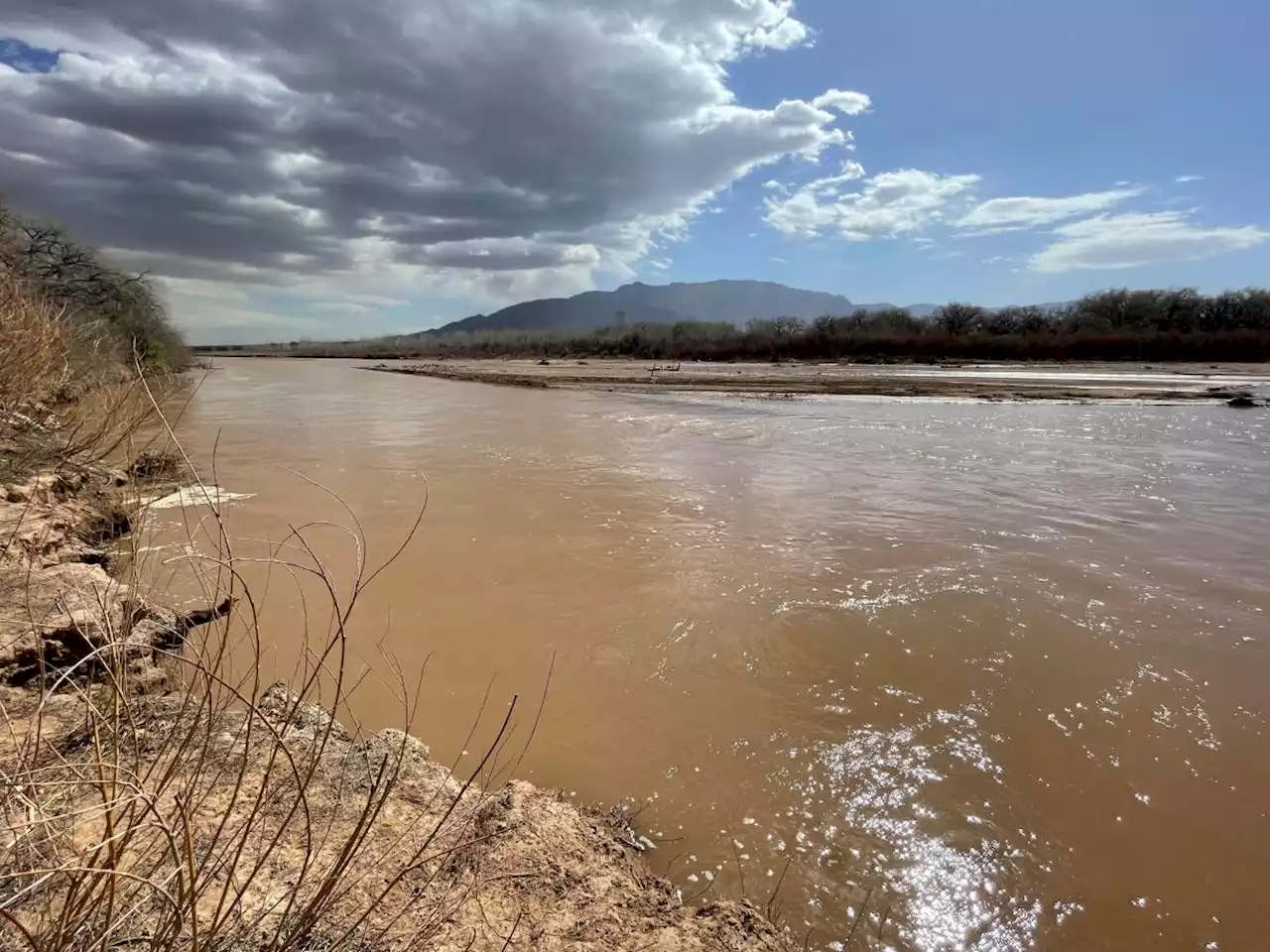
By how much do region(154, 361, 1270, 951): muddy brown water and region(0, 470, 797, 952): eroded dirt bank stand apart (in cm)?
36

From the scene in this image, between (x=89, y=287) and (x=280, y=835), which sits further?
(x=89, y=287)

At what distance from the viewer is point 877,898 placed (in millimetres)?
2523

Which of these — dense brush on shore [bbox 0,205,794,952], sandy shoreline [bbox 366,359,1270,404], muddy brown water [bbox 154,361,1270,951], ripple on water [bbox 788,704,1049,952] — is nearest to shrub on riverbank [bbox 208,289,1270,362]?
sandy shoreline [bbox 366,359,1270,404]

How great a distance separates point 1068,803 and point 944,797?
22.5 inches

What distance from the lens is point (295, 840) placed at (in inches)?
89.7

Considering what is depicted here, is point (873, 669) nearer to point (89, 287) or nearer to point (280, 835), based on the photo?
point (280, 835)

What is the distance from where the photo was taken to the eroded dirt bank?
59.9 inches

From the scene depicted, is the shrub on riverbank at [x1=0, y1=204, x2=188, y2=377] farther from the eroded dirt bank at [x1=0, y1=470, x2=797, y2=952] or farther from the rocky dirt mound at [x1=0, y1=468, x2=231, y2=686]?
the eroded dirt bank at [x1=0, y1=470, x2=797, y2=952]

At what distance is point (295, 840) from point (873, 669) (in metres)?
3.32

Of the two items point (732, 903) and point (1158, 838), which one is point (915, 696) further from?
point (732, 903)

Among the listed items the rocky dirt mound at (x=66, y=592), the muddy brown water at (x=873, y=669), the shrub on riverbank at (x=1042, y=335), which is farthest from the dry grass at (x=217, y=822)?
the shrub on riverbank at (x=1042, y=335)

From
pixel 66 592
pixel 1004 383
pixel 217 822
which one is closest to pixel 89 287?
pixel 66 592

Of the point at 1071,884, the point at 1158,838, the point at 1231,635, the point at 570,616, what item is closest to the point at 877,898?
the point at 1071,884

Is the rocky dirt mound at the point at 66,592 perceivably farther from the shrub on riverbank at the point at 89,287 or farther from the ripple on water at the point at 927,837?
the shrub on riverbank at the point at 89,287
